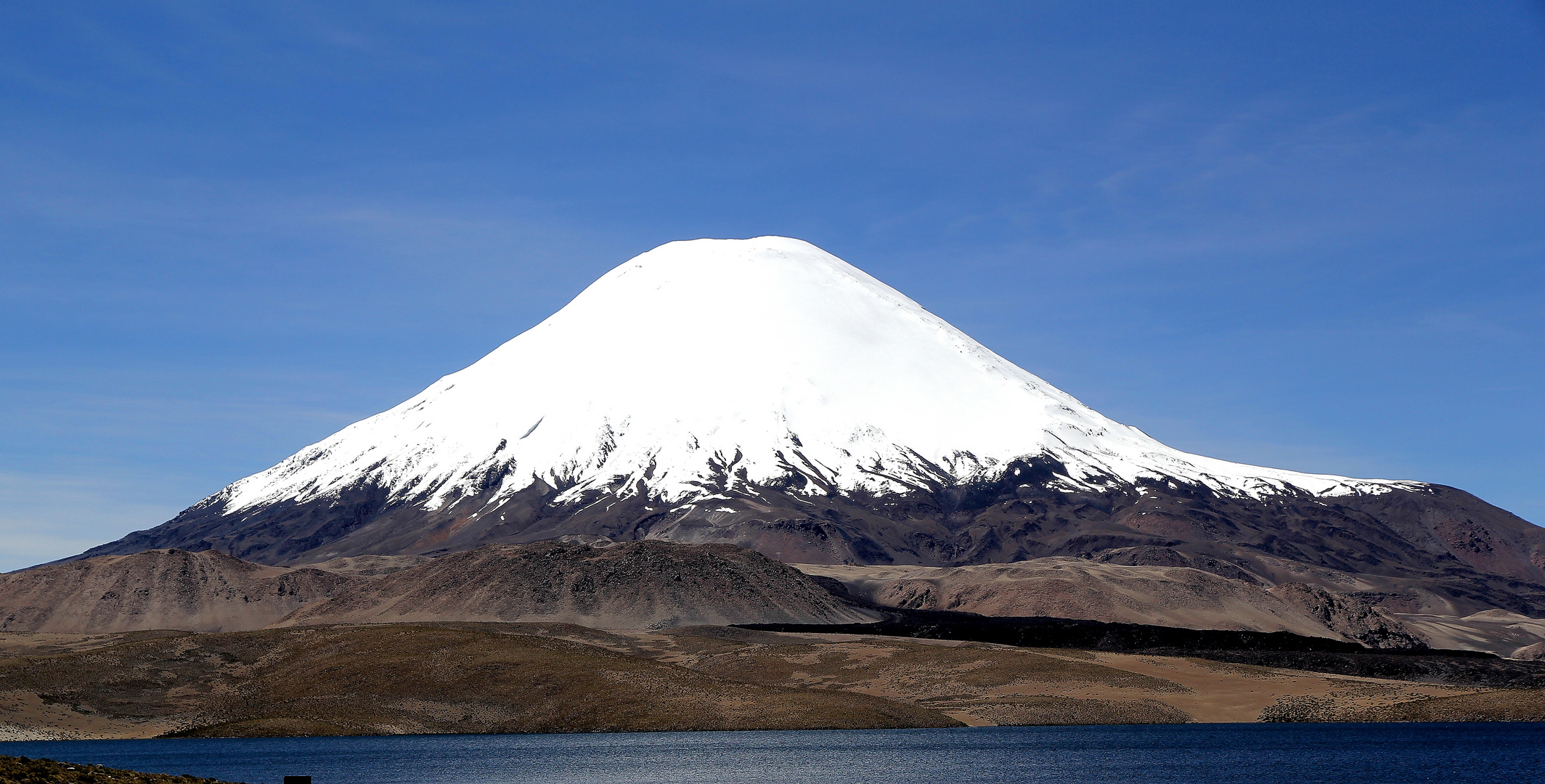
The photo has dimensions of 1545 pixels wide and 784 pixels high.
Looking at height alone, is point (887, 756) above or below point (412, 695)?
below

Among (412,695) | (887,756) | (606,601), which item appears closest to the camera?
(887,756)

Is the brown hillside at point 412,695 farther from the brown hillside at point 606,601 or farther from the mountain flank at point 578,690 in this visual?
the brown hillside at point 606,601

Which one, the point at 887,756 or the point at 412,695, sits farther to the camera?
the point at 412,695

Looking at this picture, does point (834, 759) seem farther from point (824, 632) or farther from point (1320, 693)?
point (824, 632)

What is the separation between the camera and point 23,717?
10300cm

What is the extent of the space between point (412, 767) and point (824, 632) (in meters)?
101

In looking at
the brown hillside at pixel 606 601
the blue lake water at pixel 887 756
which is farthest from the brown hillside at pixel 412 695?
the brown hillside at pixel 606 601

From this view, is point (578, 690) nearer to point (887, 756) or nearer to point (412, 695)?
point (412, 695)

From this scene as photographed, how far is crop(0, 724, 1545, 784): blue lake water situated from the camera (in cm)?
7519

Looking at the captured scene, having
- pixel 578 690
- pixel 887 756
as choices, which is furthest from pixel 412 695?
pixel 887 756

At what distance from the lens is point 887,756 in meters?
87.9

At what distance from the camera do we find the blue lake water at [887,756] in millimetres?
75188

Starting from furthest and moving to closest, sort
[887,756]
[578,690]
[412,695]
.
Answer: [412,695] < [578,690] < [887,756]

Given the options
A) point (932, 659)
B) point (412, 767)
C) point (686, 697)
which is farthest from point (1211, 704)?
point (412, 767)
